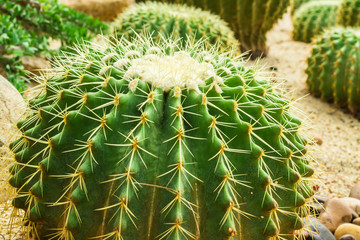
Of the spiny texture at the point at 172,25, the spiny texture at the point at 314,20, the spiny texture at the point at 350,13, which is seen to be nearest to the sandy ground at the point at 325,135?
the spiny texture at the point at 172,25

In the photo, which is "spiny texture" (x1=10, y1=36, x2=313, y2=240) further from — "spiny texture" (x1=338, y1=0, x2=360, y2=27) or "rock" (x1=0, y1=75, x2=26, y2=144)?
"spiny texture" (x1=338, y1=0, x2=360, y2=27)

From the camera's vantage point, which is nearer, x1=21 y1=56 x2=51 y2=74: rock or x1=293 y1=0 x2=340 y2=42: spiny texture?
x1=21 y1=56 x2=51 y2=74: rock

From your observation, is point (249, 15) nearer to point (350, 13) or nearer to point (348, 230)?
point (350, 13)

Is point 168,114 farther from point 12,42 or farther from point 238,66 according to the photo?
point 12,42

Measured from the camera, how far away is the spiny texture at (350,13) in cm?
742

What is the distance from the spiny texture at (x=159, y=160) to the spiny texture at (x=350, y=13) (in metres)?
6.00

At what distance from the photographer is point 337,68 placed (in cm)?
553

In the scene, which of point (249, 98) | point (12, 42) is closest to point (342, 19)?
point (12, 42)

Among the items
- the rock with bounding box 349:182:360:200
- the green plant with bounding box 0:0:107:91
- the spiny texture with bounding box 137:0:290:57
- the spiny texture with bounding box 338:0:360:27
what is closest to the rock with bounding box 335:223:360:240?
the rock with bounding box 349:182:360:200

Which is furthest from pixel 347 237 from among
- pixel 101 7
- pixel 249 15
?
pixel 101 7

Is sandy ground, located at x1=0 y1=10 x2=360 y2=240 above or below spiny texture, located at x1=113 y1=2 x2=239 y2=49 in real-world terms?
below

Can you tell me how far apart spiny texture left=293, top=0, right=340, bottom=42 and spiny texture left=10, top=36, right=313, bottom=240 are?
304 inches

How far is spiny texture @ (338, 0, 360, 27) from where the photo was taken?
742cm

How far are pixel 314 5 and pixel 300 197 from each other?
8569mm
